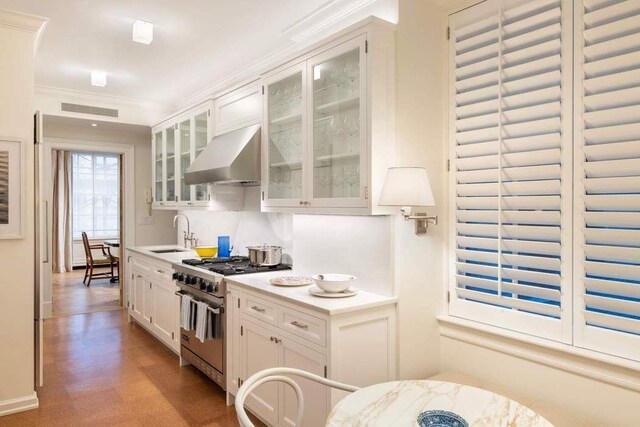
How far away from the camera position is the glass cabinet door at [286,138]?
9.57 feet

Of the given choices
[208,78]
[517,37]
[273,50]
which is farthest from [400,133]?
[208,78]

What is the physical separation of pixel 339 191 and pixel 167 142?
11.0 feet

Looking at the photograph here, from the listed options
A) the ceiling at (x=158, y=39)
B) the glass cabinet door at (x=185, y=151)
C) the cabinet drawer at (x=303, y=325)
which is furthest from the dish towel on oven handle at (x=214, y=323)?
the ceiling at (x=158, y=39)

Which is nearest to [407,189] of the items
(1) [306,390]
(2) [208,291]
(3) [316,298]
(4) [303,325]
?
(3) [316,298]

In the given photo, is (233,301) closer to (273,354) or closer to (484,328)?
(273,354)

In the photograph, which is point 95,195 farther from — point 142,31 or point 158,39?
point 142,31

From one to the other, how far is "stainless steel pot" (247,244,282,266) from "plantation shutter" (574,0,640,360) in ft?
7.31

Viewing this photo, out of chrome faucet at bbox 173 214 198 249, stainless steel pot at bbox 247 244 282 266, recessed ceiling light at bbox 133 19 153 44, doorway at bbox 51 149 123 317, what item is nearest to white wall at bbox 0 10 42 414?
recessed ceiling light at bbox 133 19 153 44

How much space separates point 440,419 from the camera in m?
1.34

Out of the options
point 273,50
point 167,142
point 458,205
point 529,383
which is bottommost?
point 529,383

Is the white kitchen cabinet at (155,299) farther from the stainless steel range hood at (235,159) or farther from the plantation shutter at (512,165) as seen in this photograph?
the plantation shutter at (512,165)

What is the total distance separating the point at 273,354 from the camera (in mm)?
2564

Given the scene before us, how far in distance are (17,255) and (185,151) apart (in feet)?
6.86

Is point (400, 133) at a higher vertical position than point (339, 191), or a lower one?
higher
